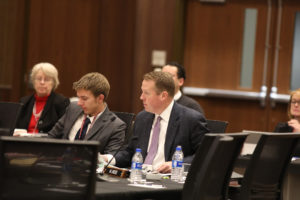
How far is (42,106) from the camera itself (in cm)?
718

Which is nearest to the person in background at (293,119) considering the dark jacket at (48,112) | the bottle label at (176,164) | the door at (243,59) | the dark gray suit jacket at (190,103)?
the dark gray suit jacket at (190,103)

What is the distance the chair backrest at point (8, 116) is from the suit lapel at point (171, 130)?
1.40 meters

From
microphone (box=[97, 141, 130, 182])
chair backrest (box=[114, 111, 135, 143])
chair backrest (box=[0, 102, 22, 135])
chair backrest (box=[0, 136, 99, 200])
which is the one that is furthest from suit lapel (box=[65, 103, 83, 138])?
chair backrest (box=[0, 136, 99, 200])

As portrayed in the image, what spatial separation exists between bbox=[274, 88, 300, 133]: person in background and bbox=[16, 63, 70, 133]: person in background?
2424mm

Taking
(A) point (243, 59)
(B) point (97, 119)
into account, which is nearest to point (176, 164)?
(B) point (97, 119)


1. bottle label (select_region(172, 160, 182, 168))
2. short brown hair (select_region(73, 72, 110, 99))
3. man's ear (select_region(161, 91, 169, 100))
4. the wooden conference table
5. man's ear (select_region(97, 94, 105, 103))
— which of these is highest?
short brown hair (select_region(73, 72, 110, 99))

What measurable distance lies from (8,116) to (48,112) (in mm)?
1451

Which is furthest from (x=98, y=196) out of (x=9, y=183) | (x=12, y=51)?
(x=12, y=51)

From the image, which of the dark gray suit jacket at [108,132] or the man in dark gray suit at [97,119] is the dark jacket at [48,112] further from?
the dark gray suit jacket at [108,132]

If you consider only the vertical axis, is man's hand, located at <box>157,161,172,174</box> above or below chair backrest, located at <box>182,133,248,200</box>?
below

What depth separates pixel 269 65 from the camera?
9398 millimetres

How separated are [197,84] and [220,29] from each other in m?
0.93

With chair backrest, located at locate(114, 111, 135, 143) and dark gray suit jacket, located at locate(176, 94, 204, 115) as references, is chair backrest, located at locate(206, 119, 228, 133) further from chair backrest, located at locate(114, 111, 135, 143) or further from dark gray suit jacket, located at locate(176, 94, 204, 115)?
dark gray suit jacket, located at locate(176, 94, 204, 115)

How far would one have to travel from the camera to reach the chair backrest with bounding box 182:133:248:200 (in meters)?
3.56
